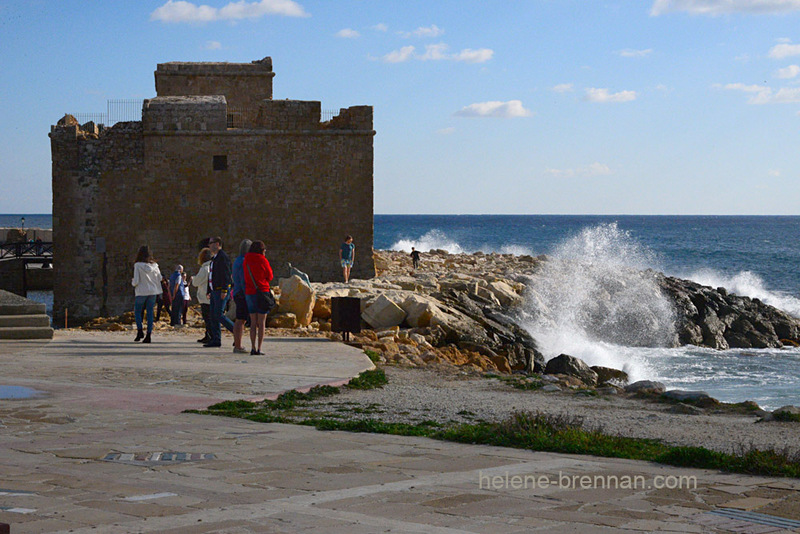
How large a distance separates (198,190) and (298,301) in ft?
33.5

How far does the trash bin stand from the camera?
546 inches

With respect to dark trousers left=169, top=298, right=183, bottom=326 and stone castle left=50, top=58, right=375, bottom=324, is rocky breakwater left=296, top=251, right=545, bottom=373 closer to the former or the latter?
dark trousers left=169, top=298, right=183, bottom=326

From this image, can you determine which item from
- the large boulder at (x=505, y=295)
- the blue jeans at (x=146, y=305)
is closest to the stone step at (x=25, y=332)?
the blue jeans at (x=146, y=305)

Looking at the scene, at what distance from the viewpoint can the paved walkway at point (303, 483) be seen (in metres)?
4.61

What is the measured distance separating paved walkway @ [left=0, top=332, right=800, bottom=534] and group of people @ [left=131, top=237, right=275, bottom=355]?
140 inches

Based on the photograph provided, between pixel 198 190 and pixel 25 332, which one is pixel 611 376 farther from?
pixel 198 190

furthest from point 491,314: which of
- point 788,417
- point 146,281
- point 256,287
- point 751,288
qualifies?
point 751,288

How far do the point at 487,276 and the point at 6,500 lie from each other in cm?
2334

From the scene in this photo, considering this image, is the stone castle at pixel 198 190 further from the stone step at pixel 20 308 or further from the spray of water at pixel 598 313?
the stone step at pixel 20 308

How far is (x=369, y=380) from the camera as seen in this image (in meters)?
10.3

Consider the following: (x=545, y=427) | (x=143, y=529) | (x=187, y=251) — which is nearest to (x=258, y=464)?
(x=143, y=529)

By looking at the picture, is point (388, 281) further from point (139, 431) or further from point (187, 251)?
point (139, 431)

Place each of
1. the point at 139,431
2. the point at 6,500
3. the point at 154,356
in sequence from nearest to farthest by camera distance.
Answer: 1. the point at 6,500
2. the point at 139,431
3. the point at 154,356

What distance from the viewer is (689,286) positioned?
1273 inches
